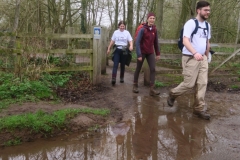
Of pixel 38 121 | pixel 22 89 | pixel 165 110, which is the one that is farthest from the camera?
pixel 22 89

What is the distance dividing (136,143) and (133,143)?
0.15ft

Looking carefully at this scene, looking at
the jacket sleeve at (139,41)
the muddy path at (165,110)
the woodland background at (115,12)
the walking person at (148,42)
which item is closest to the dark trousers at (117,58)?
the muddy path at (165,110)

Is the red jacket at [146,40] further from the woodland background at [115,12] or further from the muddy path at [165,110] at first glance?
the woodland background at [115,12]

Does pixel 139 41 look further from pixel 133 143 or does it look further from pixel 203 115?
pixel 133 143

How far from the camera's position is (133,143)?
3.56 m

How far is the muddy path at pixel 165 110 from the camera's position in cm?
367

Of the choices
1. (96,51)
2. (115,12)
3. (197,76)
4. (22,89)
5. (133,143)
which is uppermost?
(115,12)

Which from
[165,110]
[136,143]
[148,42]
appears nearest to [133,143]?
[136,143]

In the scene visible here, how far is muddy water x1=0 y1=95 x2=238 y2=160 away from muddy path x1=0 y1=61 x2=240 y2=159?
0.04m

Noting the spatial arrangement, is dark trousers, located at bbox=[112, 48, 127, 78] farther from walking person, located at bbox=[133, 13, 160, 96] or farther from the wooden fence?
walking person, located at bbox=[133, 13, 160, 96]

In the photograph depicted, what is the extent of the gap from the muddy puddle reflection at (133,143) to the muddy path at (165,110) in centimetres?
6

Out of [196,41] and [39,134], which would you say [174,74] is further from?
[39,134]

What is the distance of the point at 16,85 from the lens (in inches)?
214

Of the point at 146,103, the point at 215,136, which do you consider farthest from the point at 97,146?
the point at 146,103
